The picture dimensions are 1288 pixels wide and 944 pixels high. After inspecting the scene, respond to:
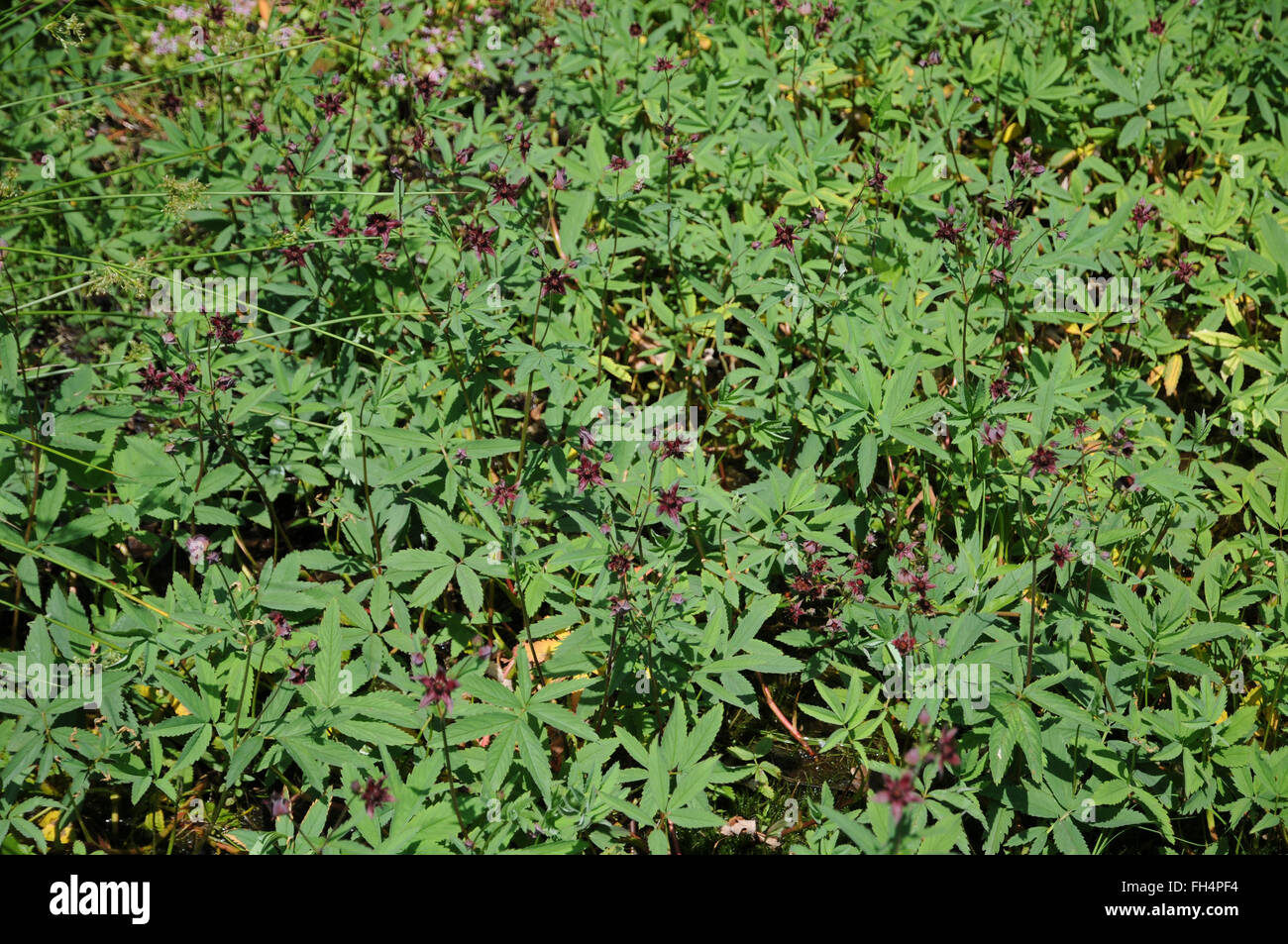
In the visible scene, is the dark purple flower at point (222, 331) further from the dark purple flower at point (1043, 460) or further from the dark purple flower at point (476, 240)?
the dark purple flower at point (1043, 460)

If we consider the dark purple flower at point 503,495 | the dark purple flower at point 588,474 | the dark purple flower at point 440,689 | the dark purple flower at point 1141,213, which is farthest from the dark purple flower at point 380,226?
the dark purple flower at point 1141,213

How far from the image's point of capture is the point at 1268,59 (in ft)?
13.6

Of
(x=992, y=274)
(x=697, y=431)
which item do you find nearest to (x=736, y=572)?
(x=697, y=431)

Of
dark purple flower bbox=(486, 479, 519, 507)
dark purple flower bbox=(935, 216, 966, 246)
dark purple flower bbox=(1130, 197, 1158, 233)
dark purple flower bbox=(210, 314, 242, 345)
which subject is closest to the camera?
dark purple flower bbox=(486, 479, 519, 507)

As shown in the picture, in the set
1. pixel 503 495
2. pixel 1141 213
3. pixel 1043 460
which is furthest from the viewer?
pixel 1141 213

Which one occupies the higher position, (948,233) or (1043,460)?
(948,233)

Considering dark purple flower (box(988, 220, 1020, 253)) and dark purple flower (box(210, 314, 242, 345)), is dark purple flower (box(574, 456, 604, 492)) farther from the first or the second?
dark purple flower (box(988, 220, 1020, 253))

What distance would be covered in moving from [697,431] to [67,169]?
10.6 feet

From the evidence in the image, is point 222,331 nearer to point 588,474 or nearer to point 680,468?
point 588,474

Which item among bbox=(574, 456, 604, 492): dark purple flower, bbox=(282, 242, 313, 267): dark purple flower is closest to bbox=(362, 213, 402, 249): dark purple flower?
bbox=(282, 242, 313, 267): dark purple flower

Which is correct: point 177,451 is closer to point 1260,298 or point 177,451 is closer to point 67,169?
point 67,169

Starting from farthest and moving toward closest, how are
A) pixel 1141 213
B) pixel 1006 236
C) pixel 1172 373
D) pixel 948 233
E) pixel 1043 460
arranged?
pixel 1172 373, pixel 1141 213, pixel 948 233, pixel 1006 236, pixel 1043 460

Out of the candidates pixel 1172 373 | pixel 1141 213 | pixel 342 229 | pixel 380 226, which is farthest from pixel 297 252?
pixel 1172 373
